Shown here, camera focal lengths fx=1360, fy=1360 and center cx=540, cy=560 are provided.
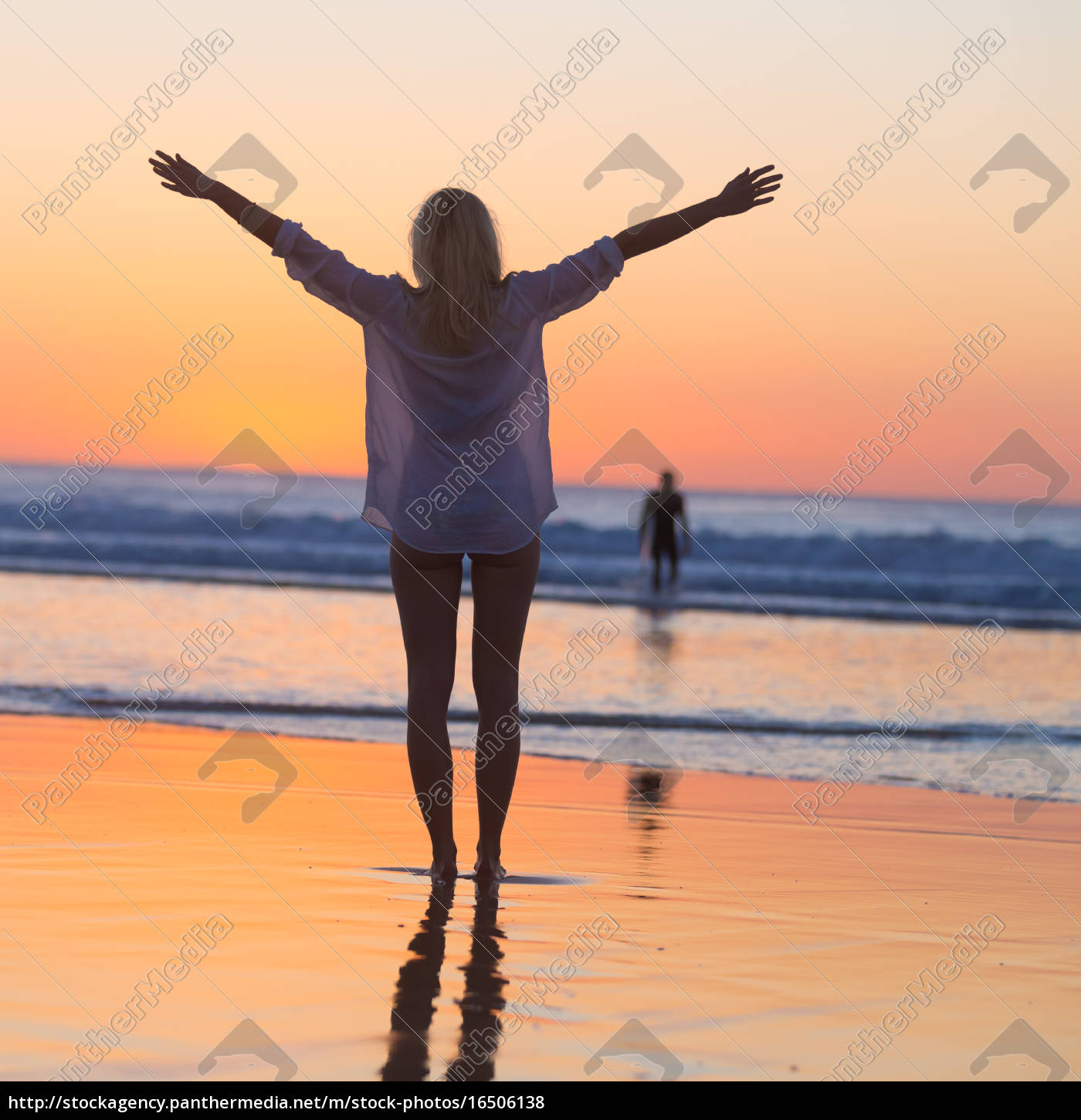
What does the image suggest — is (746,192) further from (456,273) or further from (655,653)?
(655,653)

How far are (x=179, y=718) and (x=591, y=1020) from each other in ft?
16.5

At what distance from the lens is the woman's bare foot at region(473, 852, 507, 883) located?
3676 millimetres

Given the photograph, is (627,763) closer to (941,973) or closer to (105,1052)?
(941,973)

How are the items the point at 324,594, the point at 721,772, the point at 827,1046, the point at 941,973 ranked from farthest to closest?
the point at 324,594, the point at 721,772, the point at 941,973, the point at 827,1046

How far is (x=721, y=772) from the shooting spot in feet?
20.6

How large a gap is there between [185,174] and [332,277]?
427 millimetres

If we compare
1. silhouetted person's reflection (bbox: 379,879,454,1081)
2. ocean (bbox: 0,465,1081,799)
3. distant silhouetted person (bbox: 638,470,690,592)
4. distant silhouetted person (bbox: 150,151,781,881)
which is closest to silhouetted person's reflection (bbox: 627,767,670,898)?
ocean (bbox: 0,465,1081,799)

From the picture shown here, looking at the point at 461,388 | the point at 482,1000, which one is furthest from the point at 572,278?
the point at 482,1000

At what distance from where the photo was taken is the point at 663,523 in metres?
19.9

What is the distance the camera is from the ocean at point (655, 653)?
23.6 feet

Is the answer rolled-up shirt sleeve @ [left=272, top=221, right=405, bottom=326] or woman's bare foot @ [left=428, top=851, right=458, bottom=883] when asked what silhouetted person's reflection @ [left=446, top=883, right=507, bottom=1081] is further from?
rolled-up shirt sleeve @ [left=272, top=221, right=405, bottom=326]

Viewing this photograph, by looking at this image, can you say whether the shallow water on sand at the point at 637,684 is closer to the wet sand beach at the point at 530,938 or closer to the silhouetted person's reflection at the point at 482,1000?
the wet sand beach at the point at 530,938

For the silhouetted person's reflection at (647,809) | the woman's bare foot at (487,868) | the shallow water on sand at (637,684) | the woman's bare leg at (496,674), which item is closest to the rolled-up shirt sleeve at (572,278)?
the woman's bare leg at (496,674)

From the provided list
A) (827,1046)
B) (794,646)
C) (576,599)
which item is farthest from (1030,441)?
(827,1046)
